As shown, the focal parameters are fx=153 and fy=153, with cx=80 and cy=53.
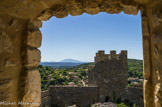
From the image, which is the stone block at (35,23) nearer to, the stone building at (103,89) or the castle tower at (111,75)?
the stone building at (103,89)

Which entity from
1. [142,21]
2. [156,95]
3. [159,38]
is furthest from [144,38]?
[156,95]

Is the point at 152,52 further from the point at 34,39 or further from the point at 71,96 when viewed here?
the point at 71,96

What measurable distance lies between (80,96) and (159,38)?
1070 centimetres

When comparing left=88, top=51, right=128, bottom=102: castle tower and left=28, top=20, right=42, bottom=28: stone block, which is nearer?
left=28, top=20, right=42, bottom=28: stone block

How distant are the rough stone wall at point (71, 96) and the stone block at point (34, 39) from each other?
9.93 m

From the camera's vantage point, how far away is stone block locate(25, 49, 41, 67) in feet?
7.42

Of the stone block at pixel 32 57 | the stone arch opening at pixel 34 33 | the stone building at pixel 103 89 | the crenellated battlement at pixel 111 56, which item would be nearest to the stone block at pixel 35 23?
the stone arch opening at pixel 34 33

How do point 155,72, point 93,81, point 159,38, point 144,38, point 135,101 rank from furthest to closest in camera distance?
1. point 93,81
2. point 135,101
3. point 144,38
4. point 155,72
5. point 159,38

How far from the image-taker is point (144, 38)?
239 cm

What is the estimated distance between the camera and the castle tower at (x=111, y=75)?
1224 centimetres

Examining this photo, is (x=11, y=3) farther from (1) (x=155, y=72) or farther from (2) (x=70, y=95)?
(2) (x=70, y=95)

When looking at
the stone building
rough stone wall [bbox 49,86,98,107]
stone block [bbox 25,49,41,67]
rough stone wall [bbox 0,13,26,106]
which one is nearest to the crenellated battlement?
the stone building

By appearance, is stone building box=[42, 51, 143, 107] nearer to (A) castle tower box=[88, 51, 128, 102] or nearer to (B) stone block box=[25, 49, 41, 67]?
(A) castle tower box=[88, 51, 128, 102]

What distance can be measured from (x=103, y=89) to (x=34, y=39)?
34.8 feet
